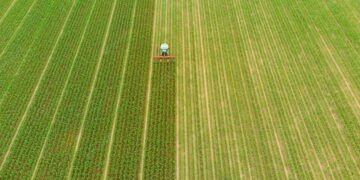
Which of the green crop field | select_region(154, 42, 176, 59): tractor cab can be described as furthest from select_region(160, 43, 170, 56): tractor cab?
the green crop field

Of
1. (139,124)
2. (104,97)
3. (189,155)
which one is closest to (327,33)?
(189,155)

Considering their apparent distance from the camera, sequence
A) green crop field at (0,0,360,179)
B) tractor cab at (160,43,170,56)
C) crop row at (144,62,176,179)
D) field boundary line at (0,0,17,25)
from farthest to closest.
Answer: field boundary line at (0,0,17,25) → tractor cab at (160,43,170,56) → green crop field at (0,0,360,179) → crop row at (144,62,176,179)

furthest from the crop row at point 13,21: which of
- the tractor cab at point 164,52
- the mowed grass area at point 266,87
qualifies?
the mowed grass area at point 266,87

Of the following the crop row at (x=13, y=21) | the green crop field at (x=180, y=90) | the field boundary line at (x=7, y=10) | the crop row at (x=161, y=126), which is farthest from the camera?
the field boundary line at (x=7, y=10)

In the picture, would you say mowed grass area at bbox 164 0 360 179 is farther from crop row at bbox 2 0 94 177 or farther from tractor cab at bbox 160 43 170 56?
crop row at bbox 2 0 94 177

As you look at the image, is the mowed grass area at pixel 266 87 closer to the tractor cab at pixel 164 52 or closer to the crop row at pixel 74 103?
the tractor cab at pixel 164 52

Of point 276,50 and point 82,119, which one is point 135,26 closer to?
point 82,119
